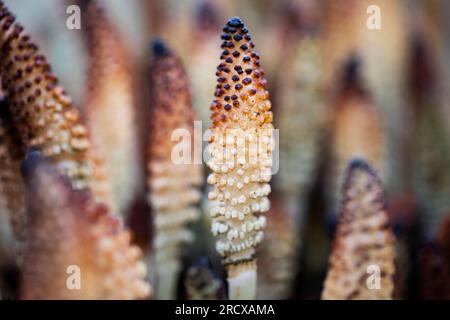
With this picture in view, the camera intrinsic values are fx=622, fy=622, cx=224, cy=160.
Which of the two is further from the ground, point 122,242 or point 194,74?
point 194,74

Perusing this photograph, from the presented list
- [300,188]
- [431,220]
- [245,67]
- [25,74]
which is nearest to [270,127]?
[245,67]

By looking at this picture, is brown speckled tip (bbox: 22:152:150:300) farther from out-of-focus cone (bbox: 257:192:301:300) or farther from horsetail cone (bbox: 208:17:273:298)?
out-of-focus cone (bbox: 257:192:301:300)

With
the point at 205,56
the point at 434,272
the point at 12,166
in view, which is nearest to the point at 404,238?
the point at 434,272

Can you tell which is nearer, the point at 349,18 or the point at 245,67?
the point at 245,67

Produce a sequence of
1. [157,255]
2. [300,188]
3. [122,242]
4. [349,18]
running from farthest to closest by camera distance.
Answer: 1. [349,18]
2. [300,188]
3. [157,255]
4. [122,242]

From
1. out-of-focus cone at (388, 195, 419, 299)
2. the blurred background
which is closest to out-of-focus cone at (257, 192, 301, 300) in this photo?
the blurred background

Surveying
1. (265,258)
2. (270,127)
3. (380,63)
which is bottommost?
(265,258)

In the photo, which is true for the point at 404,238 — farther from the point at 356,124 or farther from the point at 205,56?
the point at 205,56
